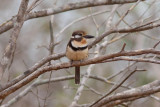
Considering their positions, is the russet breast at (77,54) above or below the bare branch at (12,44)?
below

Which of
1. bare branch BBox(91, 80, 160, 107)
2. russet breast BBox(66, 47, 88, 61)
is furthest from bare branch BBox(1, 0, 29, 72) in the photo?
bare branch BBox(91, 80, 160, 107)

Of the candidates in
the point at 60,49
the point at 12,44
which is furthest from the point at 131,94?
the point at 60,49

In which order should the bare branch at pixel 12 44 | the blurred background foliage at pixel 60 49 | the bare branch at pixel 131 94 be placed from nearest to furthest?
the bare branch at pixel 12 44
the bare branch at pixel 131 94
the blurred background foliage at pixel 60 49

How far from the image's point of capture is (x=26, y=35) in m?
8.54

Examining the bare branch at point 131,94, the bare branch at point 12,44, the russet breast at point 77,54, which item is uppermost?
the bare branch at point 12,44

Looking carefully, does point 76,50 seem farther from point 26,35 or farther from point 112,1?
point 26,35

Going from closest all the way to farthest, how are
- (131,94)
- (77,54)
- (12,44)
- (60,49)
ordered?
(12,44)
(131,94)
(77,54)
(60,49)

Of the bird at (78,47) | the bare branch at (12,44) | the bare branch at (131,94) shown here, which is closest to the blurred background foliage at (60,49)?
the bird at (78,47)

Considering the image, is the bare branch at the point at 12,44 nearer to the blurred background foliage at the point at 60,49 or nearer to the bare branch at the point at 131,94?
the bare branch at the point at 131,94

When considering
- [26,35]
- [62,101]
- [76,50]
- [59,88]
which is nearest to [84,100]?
[62,101]

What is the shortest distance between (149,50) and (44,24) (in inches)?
270

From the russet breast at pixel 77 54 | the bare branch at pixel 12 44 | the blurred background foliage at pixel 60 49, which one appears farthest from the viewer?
the blurred background foliage at pixel 60 49

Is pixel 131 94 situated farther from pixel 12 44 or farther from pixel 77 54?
pixel 12 44

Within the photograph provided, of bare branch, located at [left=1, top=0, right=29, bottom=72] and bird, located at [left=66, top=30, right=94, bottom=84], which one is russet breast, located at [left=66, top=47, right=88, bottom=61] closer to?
bird, located at [left=66, top=30, right=94, bottom=84]
